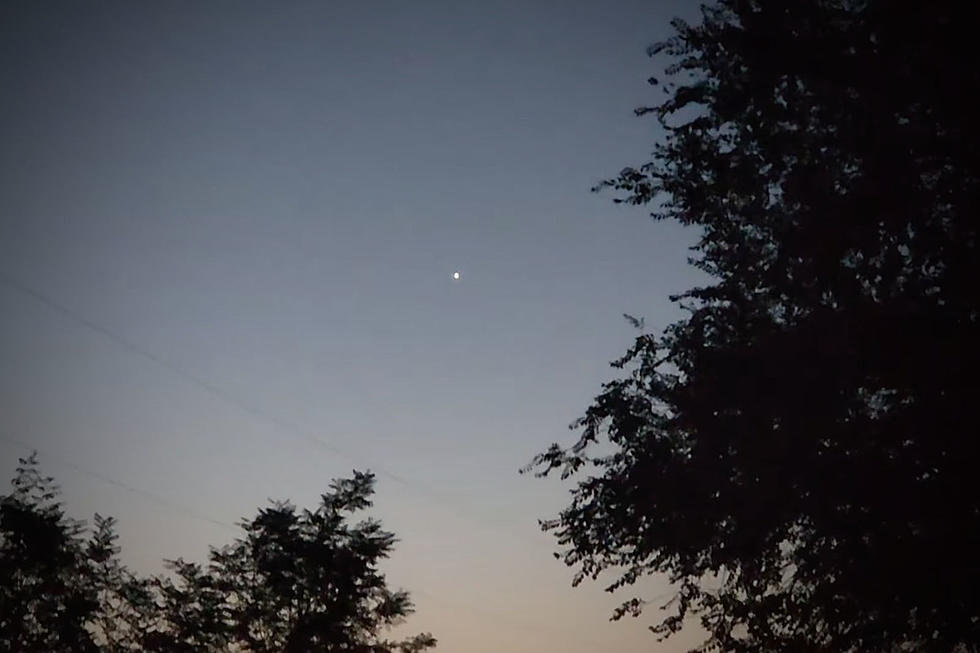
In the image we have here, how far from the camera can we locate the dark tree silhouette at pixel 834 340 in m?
8.92

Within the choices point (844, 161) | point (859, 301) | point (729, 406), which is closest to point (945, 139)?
point (844, 161)

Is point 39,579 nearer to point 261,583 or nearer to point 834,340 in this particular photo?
point 261,583

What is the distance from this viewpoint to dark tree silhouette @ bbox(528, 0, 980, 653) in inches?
351

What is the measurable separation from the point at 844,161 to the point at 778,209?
54.6 inches

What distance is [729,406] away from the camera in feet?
34.5

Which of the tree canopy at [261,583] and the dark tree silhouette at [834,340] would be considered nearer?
the dark tree silhouette at [834,340]

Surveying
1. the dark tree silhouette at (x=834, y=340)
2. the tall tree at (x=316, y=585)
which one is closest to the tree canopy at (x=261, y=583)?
the tall tree at (x=316, y=585)

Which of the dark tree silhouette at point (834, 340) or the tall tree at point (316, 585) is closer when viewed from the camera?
the dark tree silhouette at point (834, 340)

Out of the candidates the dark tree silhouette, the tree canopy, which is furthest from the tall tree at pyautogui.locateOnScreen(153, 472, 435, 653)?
the dark tree silhouette

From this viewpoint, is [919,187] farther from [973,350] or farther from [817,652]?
[817,652]

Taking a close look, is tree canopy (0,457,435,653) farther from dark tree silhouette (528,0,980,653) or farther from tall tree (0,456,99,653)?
dark tree silhouette (528,0,980,653)

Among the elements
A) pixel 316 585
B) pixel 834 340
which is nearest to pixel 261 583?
pixel 316 585

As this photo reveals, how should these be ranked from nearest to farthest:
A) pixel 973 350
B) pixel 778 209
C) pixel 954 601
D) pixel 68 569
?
pixel 973 350, pixel 954 601, pixel 778 209, pixel 68 569

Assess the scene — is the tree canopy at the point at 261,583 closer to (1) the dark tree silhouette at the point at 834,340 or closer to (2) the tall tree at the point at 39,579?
(2) the tall tree at the point at 39,579
